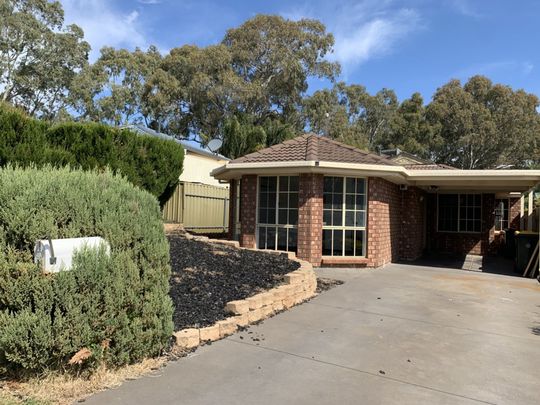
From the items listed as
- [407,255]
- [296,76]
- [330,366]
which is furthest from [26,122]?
[296,76]

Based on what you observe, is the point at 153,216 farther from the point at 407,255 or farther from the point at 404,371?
the point at 407,255

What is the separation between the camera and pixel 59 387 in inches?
142

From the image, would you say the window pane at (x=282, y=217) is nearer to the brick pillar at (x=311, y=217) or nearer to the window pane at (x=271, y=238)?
the window pane at (x=271, y=238)

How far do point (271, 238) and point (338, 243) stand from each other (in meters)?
1.75

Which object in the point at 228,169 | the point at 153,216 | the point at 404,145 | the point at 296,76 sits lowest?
the point at 153,216

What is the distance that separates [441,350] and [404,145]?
35.5 meters

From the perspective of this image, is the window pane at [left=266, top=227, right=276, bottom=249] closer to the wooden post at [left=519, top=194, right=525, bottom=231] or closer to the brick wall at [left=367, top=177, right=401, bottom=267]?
the brick wall at [left=367, top=177, right=401, bottom=267]

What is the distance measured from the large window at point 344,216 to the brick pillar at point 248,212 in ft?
6.25

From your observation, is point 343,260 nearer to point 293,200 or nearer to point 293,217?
point 293,217

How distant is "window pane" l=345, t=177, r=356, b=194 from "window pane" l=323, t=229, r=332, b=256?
3.79 ft

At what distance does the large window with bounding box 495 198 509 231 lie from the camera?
62.5 ft

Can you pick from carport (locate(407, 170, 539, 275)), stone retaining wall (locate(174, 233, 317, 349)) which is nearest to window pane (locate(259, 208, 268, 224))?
stone retaining wall (locate(174, 233, 317, 349))

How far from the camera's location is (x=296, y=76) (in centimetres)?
3194

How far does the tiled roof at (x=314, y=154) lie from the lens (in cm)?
1095
